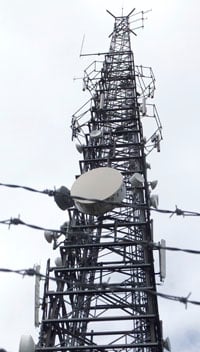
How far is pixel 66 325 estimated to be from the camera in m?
13.4

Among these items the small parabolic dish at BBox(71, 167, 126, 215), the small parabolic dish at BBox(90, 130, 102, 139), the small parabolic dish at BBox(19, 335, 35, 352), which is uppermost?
the small parabolic dish at BBox(90, 130, 102, 139)

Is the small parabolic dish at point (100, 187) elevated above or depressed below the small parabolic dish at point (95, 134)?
below

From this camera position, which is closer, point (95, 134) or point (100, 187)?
point (100, 187)

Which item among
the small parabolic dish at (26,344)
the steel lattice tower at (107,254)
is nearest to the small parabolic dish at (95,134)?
the steel lattice tower at (107,254)

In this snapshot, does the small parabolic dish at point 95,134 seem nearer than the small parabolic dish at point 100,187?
No

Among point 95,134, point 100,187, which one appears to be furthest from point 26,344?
point 95,134

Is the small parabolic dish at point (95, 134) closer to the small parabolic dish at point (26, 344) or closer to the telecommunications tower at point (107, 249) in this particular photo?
the telecommunications tower at point (107, 249)

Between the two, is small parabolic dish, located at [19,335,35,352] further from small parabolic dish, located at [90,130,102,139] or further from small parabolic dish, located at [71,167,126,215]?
small parabolic dish, located at [90,130,102,139]

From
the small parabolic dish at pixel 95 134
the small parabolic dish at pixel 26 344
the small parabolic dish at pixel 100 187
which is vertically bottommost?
the small parabolic dish at pixel 26 344

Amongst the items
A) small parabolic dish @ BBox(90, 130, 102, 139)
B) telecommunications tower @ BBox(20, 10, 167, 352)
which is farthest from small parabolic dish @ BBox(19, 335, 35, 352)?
small parabolic dish @ BBox(90, 130, 102, 139)

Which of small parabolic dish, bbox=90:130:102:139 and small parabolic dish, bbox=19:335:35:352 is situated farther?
small parabolic dish, bbox=90:130:102:139

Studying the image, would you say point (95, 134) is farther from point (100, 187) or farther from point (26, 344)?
point (26, 344)

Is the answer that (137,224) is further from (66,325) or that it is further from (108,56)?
(108,56)

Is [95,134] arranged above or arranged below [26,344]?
above
